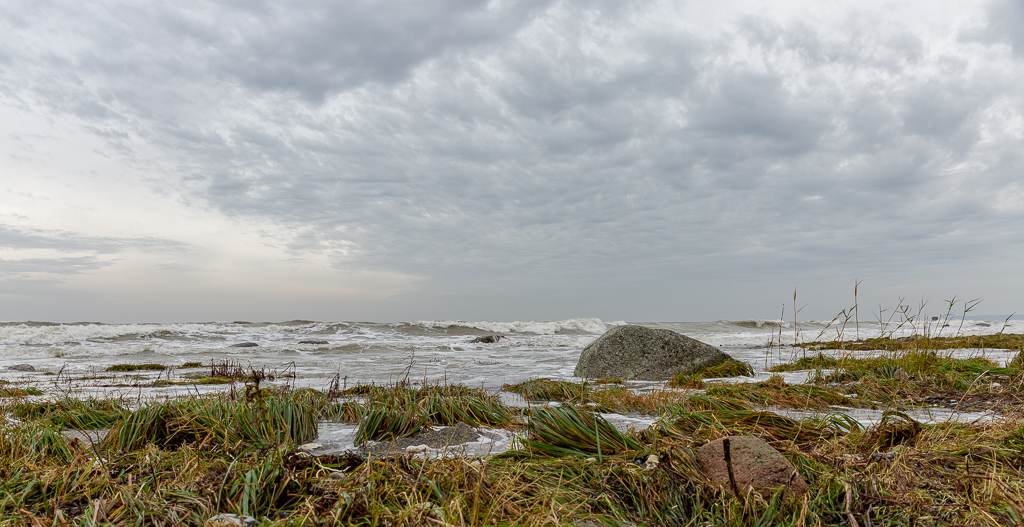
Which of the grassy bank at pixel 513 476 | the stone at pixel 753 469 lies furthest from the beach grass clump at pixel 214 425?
the stone at pixel 753 469

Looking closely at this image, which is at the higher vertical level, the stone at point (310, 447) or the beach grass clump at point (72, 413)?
the stone at point (310, 447)

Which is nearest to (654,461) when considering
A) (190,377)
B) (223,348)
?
(190,377)

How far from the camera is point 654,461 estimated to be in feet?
8.41

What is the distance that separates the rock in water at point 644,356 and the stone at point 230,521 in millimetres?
8131

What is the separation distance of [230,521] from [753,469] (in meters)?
2.04

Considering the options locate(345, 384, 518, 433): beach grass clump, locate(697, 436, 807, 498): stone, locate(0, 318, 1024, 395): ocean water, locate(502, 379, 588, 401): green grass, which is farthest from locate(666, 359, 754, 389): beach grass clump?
locate(697, 436, 807, 498): stone

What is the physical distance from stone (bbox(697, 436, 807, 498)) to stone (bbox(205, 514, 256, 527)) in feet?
6.03

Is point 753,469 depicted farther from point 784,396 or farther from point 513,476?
point 784,396

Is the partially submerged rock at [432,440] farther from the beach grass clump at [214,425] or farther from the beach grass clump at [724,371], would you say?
the beach grass clump at [724,371]

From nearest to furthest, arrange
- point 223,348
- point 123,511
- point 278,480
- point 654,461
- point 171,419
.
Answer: point 123,511, point 278,480, point 654,461, point 171,419, point 223,348

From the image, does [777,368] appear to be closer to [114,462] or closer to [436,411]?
[436,411]

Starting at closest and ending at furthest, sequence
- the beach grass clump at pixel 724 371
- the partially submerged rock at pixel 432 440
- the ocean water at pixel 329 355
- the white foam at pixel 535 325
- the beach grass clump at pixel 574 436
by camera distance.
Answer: the beach grass clump at pixel 574 436 → the partially submerged rock at pixel 432 440 → the beach grass clump at pixel 724 371 → the ocean water at pixel 329 355 → the white foam at pixel 535 325

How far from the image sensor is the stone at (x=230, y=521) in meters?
1.92

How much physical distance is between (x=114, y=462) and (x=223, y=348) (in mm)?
18550
